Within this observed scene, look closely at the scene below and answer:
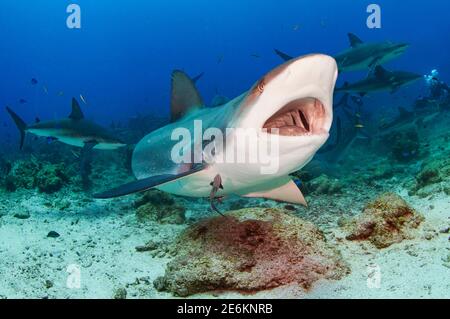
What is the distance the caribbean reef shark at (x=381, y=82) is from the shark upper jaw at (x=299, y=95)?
9124 mm

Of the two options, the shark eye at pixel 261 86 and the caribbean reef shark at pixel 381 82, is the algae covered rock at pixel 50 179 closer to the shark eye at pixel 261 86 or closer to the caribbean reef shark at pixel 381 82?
the shark eye at pixel 261 86

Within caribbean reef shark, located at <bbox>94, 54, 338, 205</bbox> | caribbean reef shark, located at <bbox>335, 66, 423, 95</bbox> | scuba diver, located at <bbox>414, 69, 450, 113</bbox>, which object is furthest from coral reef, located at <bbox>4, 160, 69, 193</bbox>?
scuba diver, located at <bbox>414, 69, 450, 113</bbox>

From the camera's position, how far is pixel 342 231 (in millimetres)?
4605

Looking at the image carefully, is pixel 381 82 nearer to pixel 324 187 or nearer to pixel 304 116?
pixel 324 187

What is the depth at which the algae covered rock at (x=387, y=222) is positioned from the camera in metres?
3.92

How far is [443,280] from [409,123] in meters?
Answer: 10.4

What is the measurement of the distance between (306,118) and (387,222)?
6.60 ft

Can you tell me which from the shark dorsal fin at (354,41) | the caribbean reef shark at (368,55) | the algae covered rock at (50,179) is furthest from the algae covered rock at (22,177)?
the shark dorsal fin at (354,41)

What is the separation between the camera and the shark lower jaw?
8.77ft

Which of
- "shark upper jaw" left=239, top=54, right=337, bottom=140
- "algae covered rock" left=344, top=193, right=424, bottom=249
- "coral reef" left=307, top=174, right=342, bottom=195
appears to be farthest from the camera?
"coral reef" left=307, top=174, right=342, bottom=195

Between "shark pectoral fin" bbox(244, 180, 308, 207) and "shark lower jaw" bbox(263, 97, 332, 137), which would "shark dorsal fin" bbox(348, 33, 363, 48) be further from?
"shark lower jaw" bbox(263, 97, 332, 137)

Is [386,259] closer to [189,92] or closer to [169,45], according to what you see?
[189,92]

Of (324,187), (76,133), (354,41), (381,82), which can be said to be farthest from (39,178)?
(354,41)
